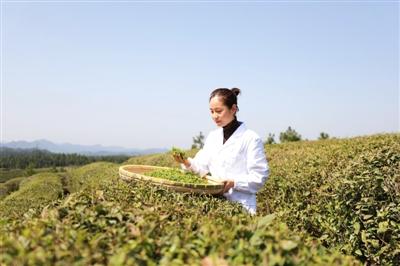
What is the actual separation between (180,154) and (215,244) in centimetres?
246

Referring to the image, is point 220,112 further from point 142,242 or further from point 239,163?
point 142,242

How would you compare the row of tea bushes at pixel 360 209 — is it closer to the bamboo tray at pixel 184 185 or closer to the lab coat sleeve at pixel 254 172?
the lab coat sleeve at pixel 254 172

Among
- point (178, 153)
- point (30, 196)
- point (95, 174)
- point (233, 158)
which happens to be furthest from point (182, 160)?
point (95, 174)

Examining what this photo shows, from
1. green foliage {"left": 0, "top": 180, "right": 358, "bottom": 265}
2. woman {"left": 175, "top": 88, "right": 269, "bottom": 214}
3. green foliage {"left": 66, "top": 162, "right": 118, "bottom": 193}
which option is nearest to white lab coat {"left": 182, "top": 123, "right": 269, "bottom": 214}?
woman {"left": 175, "top": 88, "right": 269, "bottom": 214}

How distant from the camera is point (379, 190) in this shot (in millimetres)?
4539

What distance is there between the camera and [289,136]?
23016mm

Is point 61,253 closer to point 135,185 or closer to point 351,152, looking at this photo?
point 135,185

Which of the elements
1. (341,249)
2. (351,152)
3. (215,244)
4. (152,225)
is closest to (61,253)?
(152,225)

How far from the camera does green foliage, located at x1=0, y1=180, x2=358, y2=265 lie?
152 cm

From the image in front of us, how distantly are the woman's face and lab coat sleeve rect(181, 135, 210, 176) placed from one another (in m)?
0.38

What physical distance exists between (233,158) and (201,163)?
1.35 ft

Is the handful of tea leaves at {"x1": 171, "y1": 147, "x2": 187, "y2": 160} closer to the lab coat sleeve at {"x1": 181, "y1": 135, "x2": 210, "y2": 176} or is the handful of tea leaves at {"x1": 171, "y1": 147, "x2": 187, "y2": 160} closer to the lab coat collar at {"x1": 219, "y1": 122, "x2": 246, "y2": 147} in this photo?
the lab coat sleeve at {"x1": 181, "y1": 135, "x2": 210, "y2": 176}

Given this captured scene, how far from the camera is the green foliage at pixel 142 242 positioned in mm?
1521

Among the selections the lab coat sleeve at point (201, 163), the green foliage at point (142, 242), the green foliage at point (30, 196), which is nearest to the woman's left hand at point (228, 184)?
the lab coat sleeve at point (201, 163)
